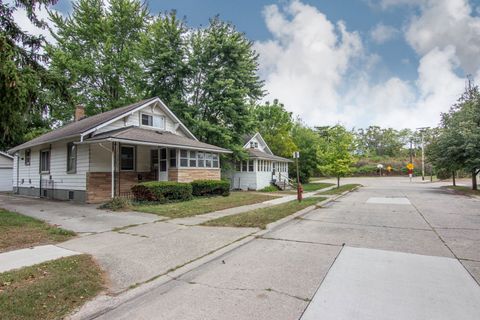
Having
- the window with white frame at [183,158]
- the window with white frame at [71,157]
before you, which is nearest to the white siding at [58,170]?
the window with white frame at [71,157]

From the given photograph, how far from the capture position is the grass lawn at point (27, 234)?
20.0ft

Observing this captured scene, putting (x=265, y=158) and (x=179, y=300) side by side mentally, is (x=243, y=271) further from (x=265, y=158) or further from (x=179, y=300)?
(x=265, y=158)

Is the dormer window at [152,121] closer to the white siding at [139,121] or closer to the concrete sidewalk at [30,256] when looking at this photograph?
the white siding at [139,121]

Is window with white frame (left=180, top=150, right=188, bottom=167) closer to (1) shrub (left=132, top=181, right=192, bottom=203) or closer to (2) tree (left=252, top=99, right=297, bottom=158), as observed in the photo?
(1) shrub (left=132, top=181, right=192, bottom=203)

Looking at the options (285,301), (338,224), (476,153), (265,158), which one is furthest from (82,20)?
(476,153)

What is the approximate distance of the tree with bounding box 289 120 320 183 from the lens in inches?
1305

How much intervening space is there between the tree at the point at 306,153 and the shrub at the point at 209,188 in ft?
58.0

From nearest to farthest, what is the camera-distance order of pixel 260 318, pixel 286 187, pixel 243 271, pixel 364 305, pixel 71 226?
pixel 260 318 → pixel 364 305 → pixel 243 271 → pixel 71 226 → pixel 286 187

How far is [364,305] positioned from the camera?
3.25 metres

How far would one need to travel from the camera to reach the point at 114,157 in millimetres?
14203

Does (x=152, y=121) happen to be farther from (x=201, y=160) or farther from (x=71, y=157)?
(x=71, y=157)

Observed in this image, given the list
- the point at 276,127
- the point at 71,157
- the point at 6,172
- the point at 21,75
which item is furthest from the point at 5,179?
the point at 276,127

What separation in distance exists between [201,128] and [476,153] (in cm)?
1924

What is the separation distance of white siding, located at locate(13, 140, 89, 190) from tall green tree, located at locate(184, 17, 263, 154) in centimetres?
934
